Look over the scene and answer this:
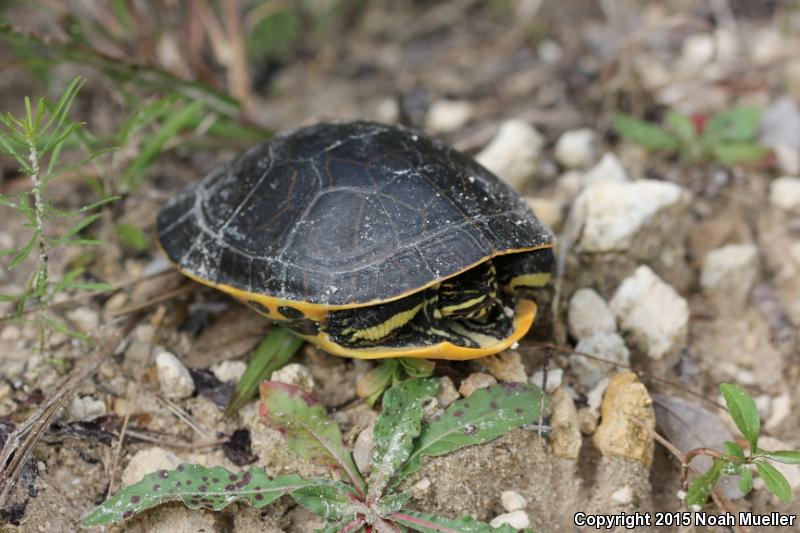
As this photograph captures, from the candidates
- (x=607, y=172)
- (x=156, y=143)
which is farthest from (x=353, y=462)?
(x=607, y=172)

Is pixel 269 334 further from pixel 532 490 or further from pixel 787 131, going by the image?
pixel 787 131

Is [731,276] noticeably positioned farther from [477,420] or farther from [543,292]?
[477,420]

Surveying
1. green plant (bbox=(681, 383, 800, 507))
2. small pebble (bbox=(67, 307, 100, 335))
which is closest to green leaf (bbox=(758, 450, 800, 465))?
green plant (bbox=(681, 383, 800, 507))

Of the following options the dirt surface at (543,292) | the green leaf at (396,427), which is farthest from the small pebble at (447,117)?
the green leaf at (396,427)

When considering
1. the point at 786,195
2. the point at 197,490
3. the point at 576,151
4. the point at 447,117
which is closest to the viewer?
the point at 197,490

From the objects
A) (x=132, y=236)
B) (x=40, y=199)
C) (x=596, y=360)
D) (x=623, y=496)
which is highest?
(x=40, y=199)

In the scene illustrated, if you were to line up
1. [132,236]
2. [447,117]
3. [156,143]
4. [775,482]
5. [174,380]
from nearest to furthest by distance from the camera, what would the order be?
1. [775,482]
2. [174,380]
3. [132,236]
4. [156,143]
5. [447,117]
